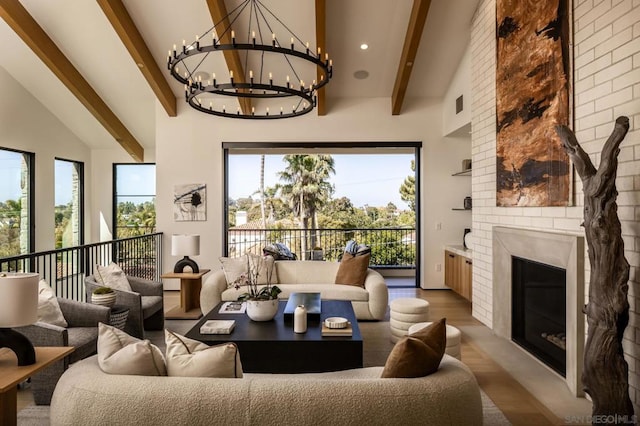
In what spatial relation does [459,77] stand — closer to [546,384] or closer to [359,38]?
[359,38]

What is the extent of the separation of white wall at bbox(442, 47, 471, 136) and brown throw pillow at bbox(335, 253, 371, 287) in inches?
101

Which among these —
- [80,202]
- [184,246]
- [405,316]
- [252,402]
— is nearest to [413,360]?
[252,402]

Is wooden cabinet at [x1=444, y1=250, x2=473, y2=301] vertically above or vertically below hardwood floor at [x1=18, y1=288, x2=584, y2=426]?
above

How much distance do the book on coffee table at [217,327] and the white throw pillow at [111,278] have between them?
54.5 inches

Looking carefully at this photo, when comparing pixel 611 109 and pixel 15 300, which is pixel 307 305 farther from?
pixel 611 109

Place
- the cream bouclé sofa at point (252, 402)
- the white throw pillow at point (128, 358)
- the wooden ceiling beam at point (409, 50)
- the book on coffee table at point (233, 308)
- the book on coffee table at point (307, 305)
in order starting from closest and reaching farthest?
the cream bouclé sofa at point (252, 402), the white throw pillow at point (128, 358), the book on coffee table at point (307, 305), the book on coffee table at point (233, 308), the wooden ceiling beam at point (409, 50)

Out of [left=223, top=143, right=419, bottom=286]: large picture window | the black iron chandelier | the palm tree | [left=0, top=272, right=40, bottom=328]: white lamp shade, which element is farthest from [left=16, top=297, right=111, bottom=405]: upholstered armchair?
the palm tree

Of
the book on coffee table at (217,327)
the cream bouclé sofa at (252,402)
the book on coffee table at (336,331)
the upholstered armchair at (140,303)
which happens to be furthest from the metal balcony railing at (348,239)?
the cream bouclé sofa at (252,402)

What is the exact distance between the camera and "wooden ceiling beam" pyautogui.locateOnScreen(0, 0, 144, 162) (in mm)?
5227

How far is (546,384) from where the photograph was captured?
11.2 ft

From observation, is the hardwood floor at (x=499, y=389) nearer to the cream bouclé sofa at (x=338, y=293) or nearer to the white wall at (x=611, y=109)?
the white wall at (x=611, y=109)

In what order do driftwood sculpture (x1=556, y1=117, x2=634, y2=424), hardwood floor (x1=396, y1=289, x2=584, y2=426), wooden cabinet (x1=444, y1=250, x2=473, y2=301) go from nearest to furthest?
1. driftwood sculpture (x1=556, y1=117, x2=634, y2=424)
2. hardwood floor (x1=396, y1=289, x2=584, y2=426)
3. wooden cabinet (x1=444, y1=250, x2=473, y2=301)

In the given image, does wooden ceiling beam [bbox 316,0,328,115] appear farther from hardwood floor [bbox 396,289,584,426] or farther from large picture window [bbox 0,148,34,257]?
large picture window [bbox 0,148,34,257]

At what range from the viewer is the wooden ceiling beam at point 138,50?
525cm
